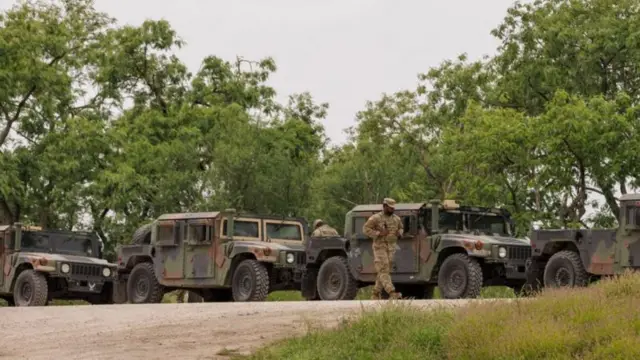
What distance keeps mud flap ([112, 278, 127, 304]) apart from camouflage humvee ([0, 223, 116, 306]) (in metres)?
0.26

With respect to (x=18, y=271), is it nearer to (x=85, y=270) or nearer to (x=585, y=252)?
(x=85, y=270)

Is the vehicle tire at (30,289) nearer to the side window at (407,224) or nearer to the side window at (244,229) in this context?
the side window at (244,229)

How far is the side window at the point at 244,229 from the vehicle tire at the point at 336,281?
175 centimetres

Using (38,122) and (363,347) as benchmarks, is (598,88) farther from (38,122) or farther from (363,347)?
(363,347)

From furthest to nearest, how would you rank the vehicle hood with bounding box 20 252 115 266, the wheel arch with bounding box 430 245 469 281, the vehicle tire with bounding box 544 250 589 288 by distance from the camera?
the vehicle hood with bounding box 20 252 115 266 → the wheel arch with bounding box 430 245 469 281 → the vehicle tire with bounding box 544 250 589 288

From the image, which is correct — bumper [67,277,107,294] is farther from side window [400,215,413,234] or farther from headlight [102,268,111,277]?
side window [400,215,413,234]

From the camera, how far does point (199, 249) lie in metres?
26.2

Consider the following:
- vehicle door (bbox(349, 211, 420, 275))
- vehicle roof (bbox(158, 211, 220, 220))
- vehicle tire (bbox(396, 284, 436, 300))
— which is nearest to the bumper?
vehicle roof (bbox(158, 211, 220, 220))

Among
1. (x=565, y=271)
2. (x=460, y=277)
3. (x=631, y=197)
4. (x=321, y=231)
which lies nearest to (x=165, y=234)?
(x=321, y=231)

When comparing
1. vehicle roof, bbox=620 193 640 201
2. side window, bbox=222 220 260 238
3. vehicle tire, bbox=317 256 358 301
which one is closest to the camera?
vehicle roof, bbox=620 193 640 201

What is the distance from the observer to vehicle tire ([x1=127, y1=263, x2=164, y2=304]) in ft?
90.3

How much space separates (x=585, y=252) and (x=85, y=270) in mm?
10467

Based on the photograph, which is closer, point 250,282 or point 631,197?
point 631,197

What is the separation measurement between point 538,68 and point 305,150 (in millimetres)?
11255
